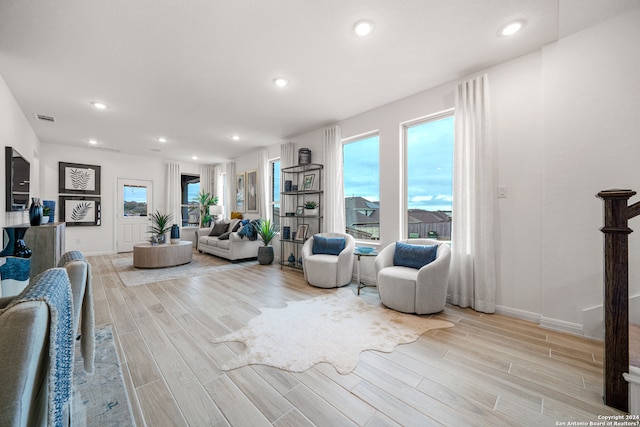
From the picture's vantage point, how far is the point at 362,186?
431 cm

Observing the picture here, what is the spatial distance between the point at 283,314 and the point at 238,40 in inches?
108

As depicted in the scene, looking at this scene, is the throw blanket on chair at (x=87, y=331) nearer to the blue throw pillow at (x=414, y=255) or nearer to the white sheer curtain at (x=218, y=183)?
the blue throw pillow at (x=414, y=255)

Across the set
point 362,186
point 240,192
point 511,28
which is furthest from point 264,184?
point 511,28

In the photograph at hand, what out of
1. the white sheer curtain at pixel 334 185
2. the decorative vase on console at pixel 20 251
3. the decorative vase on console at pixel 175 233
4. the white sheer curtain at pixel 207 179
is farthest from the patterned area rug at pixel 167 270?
the white sheer curtain at pixel 207 179

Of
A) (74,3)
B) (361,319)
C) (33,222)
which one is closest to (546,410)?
(361,319)

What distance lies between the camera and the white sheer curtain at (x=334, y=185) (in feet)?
14.6

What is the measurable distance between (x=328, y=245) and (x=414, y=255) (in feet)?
4.65

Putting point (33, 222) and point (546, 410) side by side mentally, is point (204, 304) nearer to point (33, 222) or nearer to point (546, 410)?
point (33, 222)

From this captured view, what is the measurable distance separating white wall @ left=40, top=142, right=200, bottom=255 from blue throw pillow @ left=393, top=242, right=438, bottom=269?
23.3ft

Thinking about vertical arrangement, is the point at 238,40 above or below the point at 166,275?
above

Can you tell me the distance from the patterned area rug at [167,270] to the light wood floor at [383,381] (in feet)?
5.27

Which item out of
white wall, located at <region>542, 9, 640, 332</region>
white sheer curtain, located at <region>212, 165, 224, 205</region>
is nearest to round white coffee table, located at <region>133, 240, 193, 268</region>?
white sheer curtain, located at <region>212, 165, 224, 205</region>

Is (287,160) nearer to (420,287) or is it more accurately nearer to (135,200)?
(420,287)

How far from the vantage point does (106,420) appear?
4.53ft
